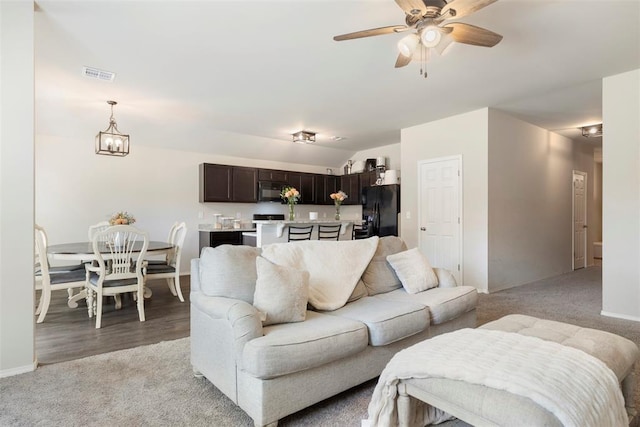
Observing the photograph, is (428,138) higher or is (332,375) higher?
(428,138)

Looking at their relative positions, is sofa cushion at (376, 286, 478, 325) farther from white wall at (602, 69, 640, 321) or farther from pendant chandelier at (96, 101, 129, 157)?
pendant chandelier at (96, 101, 129, 157)

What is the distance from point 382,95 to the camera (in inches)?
169

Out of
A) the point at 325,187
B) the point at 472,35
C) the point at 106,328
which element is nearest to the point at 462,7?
the point at 472,35

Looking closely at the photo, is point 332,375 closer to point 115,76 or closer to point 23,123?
point 23,123

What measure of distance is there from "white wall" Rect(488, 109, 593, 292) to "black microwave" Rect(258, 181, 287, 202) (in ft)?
13.6

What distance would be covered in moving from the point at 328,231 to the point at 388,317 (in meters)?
3.18

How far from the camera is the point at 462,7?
6.91 feet

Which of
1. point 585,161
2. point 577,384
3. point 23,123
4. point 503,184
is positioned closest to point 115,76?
point 23,123

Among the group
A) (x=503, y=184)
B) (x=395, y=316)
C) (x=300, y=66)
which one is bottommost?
(x=395, y=316)

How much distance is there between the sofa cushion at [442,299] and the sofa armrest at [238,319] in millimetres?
1268

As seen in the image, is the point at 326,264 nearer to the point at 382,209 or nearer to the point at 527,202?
the point at 382,209

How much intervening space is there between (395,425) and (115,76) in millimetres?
4097

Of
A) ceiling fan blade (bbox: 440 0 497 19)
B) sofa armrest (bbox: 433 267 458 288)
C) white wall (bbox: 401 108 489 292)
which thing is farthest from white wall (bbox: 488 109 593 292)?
ceiling fan blade (bbox: 440 0 497 19)

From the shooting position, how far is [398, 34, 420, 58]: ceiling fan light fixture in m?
2.41
